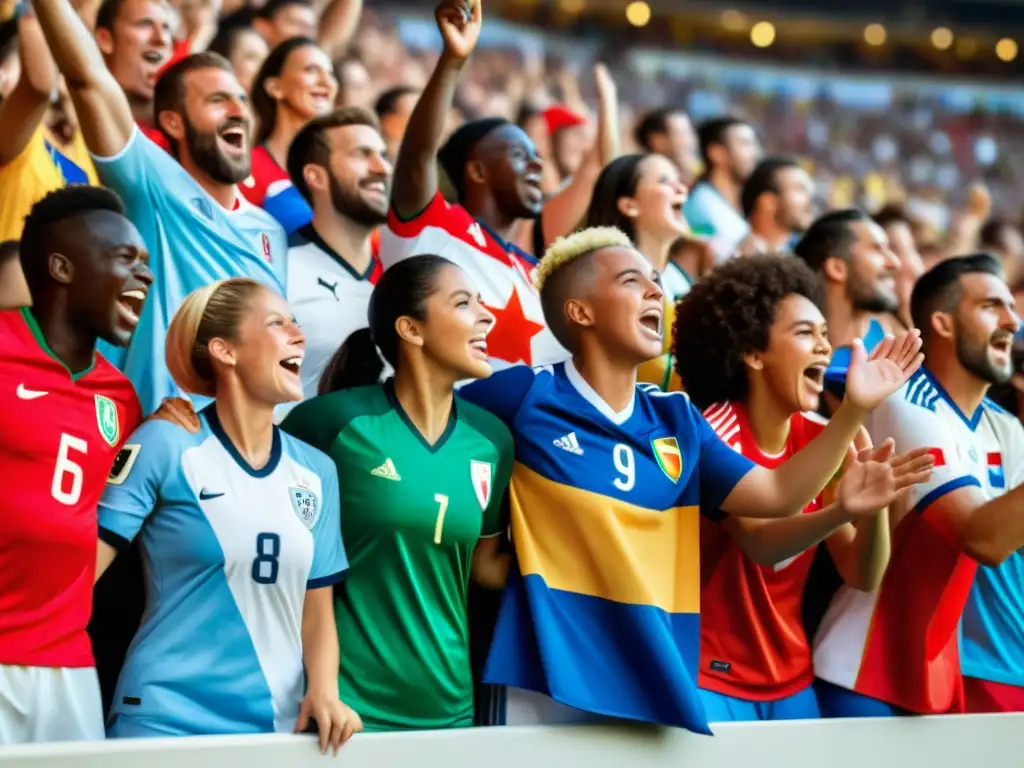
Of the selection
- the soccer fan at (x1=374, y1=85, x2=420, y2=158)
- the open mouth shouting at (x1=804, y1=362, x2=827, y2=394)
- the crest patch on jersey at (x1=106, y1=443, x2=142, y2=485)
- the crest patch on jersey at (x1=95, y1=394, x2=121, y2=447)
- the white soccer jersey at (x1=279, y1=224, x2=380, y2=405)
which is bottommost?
the crest patch on jersey at (x1=106, y1=443, x2=142, y2=485)

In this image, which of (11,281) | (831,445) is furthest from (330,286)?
(831,445)

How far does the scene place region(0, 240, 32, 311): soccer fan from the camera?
10.2 ft

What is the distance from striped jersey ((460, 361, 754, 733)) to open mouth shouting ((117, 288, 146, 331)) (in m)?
0.82

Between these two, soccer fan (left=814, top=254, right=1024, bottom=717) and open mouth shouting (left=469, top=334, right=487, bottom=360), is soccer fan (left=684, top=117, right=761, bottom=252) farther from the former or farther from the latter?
open mouth shouting (left=469, top=334, right=487, bottom=360)

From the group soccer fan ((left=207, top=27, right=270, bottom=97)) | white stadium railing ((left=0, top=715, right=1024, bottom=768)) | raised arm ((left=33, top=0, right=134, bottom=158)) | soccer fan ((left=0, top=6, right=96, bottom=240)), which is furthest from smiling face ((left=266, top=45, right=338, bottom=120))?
white stadium railing ((left=0, top=715, right=1024, bottom=768))

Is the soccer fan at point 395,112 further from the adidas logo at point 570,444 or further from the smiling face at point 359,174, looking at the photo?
the adidas logo at point 570,444

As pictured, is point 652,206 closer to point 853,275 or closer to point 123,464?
point 853,275

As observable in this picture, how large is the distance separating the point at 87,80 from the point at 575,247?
46.7 inches

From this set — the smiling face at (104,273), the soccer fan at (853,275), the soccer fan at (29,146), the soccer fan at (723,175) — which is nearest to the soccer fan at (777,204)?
the soccer fan at (723,175)

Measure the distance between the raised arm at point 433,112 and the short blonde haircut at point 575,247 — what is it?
1.40 ft

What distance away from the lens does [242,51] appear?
5.61 metres

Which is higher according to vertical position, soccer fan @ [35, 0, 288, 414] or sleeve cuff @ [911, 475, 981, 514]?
soccer fan @ [35, 0, 288, 414]

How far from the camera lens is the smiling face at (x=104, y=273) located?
2.85 metres

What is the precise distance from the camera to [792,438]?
11.7 feet
